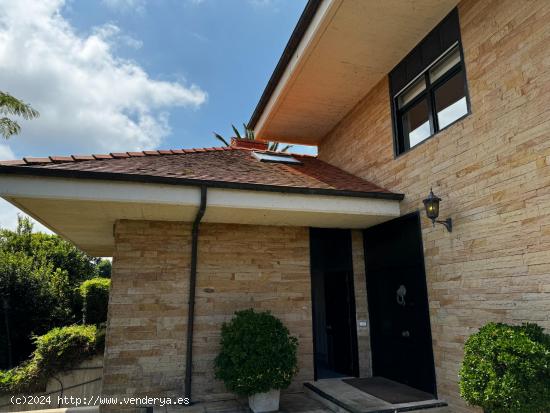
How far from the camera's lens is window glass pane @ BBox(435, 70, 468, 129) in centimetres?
512

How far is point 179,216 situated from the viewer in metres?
5.80

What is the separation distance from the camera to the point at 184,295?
601 cm

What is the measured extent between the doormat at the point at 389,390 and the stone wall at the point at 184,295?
0.93m

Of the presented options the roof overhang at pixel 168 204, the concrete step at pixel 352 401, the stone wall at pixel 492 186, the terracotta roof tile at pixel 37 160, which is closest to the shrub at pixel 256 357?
the concrete step at pixel 352 401

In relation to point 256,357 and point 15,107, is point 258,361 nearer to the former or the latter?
point 256,357

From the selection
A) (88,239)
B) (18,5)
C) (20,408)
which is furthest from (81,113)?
(20,408)

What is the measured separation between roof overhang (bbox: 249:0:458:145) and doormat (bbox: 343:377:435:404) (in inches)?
218

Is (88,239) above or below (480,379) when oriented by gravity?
above

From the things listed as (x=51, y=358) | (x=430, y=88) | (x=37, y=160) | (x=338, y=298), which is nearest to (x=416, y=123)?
(x=430, y=88)

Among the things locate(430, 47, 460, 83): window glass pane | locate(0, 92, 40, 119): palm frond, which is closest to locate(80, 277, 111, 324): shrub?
locate(0, 92, 40, 119): palm frond

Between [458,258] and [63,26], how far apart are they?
904cm

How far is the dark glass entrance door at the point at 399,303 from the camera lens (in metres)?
5.50

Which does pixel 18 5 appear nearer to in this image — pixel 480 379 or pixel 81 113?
pixel 81 113

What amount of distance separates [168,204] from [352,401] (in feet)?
12.6
